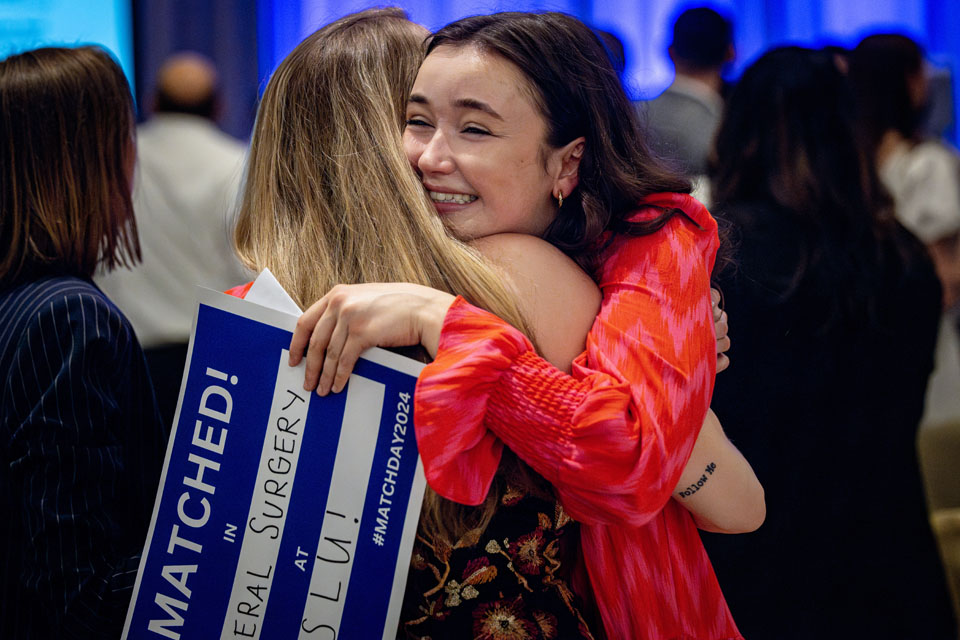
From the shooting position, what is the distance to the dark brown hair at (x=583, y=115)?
121cm

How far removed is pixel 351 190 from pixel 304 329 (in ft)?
0.66

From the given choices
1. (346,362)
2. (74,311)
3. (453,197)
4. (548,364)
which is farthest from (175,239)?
(548,364)

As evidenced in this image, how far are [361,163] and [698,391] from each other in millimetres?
503

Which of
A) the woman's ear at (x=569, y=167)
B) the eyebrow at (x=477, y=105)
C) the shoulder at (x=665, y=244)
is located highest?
the eyebrow at (x=477, y=105)

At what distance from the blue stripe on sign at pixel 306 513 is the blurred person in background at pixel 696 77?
5.70 feet

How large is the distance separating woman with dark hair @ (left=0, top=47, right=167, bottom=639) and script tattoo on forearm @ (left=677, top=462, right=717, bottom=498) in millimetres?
710

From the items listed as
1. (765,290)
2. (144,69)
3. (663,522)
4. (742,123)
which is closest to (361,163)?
(663,522)

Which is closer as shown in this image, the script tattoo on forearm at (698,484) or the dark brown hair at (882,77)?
the script tattoo on forearm at (698,484)

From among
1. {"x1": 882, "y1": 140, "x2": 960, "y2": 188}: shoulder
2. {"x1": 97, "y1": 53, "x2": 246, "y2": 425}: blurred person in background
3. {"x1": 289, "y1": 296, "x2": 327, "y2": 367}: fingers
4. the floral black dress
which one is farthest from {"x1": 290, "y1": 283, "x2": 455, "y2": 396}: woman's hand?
{"x1": 882, "y1": 140, "x2": 960, "y2": 188}: shoulder

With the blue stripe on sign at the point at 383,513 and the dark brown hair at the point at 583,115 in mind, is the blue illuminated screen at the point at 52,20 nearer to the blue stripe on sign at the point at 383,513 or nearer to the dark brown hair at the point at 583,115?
the dark brown hair at the point at 583,115

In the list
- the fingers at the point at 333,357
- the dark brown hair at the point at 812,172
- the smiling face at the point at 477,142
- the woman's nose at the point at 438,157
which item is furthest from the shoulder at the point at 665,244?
the dark brown hair at the point at 812,172

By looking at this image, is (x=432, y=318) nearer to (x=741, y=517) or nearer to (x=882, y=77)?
(x=741, y=517)

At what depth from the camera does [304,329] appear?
1.11 metres

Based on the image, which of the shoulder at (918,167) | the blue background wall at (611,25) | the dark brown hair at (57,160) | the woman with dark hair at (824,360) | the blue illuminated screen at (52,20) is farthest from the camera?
the blue background wall at (611,25)
